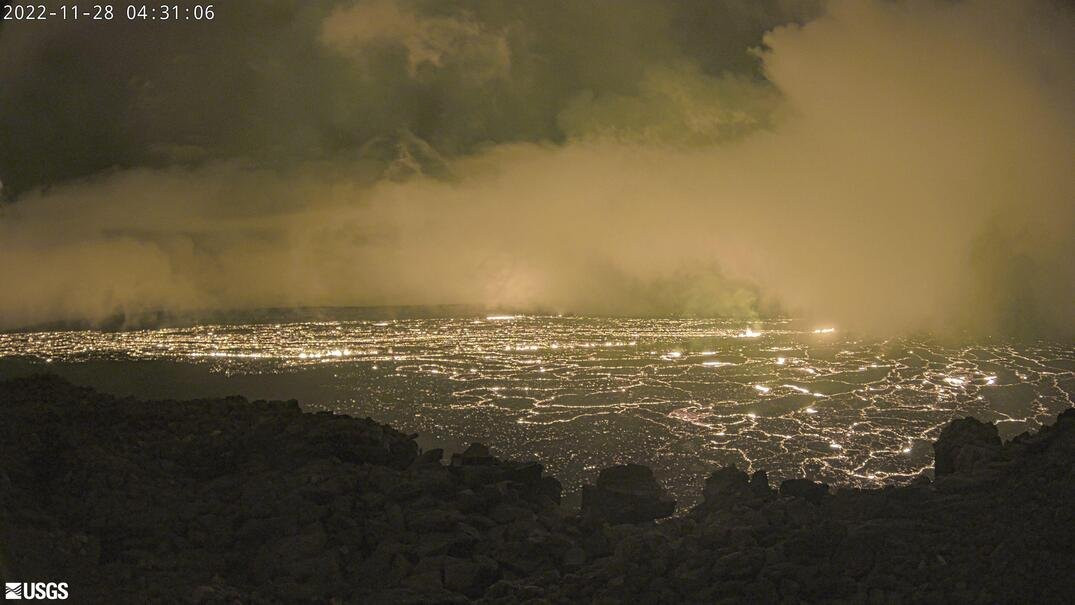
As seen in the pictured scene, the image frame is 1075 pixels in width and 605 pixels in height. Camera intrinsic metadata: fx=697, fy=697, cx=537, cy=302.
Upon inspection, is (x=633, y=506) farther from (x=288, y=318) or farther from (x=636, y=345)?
(x=288, y=318)

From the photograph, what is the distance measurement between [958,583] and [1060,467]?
2.75 m

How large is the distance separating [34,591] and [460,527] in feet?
14.6

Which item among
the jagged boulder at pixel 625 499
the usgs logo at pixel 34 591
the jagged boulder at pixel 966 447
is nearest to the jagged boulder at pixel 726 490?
the jagged boulder at pixel 625 499

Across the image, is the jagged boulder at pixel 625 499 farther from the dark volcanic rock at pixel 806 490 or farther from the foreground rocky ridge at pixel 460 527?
the dark volcanic rock at pixel 806 490

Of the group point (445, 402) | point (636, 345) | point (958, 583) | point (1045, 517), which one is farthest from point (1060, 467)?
point (636, 345)

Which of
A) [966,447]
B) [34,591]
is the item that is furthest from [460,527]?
[966,447]

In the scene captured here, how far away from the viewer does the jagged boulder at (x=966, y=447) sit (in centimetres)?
1005

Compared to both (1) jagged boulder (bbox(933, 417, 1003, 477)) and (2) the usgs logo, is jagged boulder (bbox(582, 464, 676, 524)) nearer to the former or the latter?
(1) jagged boulder (bbox(933, 417, 1003, 477))

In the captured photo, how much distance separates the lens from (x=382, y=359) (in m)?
28.8

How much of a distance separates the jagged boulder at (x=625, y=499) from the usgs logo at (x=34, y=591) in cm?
623

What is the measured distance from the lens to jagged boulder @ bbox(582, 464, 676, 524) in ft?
33.9

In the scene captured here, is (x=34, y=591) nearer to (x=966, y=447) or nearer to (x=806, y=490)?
(x=806, y=490)

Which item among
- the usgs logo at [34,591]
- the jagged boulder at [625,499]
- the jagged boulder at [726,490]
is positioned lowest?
the jagged boulder at [625,499]

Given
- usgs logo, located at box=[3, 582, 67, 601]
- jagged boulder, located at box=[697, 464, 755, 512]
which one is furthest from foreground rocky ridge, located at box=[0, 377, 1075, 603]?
usgs logo, located at box=[3, 582, 67, 601]
